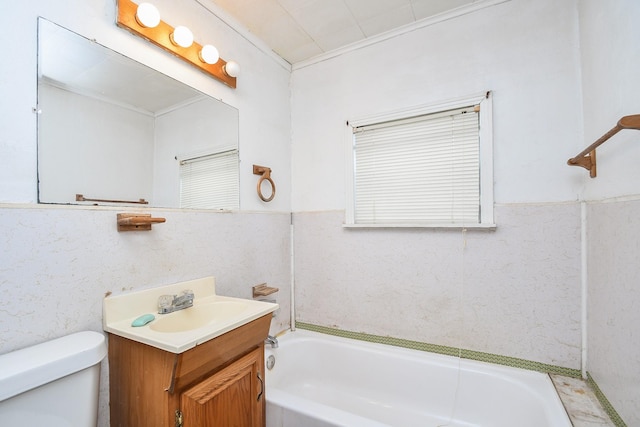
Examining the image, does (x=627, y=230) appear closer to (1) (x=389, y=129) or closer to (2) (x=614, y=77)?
(2) (x=614, y=77)

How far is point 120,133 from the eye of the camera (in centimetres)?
122

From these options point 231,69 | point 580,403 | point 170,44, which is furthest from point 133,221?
point 580,403

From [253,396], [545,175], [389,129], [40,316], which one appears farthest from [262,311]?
[545,175]

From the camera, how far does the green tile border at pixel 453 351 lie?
4.93ft

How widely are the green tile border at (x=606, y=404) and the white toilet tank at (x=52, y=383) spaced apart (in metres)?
1.88

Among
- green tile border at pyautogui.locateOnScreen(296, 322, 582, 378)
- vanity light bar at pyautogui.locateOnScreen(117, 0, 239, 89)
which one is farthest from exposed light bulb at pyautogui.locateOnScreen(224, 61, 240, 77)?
green tile border at pyautogui.locateOnScreen(296, 322, 582, 378)

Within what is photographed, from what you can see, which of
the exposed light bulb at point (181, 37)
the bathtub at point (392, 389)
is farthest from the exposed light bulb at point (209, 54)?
the bathtub at point (392, 389)

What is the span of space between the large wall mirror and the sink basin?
516mm

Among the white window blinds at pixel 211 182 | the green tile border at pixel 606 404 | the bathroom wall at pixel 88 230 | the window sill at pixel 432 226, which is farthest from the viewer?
the window sill at pixel 432 226

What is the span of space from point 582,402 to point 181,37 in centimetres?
254

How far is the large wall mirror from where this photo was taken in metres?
1.00

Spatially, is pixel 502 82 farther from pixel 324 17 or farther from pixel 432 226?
pixel 324 17

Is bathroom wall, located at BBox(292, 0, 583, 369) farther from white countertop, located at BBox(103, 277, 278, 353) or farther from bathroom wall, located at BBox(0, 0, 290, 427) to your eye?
white countertop, located at BBox(103, 277, 278, 353)

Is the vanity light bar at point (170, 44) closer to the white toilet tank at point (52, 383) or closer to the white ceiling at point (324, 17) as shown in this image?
the white ceiling at point (324, 17)
